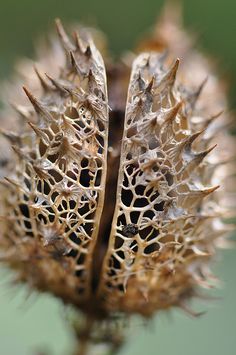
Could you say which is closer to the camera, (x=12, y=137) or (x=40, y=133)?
(x=40, y=133)

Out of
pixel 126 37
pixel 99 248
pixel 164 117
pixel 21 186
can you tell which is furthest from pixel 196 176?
pixel 126 37

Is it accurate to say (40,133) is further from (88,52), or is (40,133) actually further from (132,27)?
(132,27)

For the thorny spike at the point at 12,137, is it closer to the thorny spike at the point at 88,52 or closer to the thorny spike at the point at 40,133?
the thorny spike at the point at 40,133

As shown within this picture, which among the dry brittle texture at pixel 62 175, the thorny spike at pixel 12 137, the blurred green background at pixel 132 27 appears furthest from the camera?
the blurred green background at pixel 132 27

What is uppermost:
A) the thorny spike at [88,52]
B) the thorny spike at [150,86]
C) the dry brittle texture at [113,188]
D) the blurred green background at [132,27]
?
the blurred green background at [132,27]

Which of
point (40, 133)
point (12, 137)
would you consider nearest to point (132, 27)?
point (12, 137)

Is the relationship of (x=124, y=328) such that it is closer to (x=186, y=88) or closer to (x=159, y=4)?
(x=186, y=88)

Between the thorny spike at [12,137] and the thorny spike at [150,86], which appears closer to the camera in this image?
the thorny spike at [150,86]

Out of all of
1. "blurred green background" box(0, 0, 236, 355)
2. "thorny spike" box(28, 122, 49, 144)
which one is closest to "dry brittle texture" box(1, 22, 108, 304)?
"thorny spike" box(28, 122, 49, 144)

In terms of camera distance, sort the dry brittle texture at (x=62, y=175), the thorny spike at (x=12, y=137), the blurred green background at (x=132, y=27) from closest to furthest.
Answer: the dry brittle texture at (x=62, y=175) → the thorny spike at (x=12, y=137) → the blurred green background at (x=132, y=27)

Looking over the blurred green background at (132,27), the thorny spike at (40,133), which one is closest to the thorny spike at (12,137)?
the thorny spike at (40,133)

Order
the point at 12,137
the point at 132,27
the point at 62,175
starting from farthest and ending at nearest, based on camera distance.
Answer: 1. the point at 132,27
2. the point at 12,137
3. the point at 62,175
